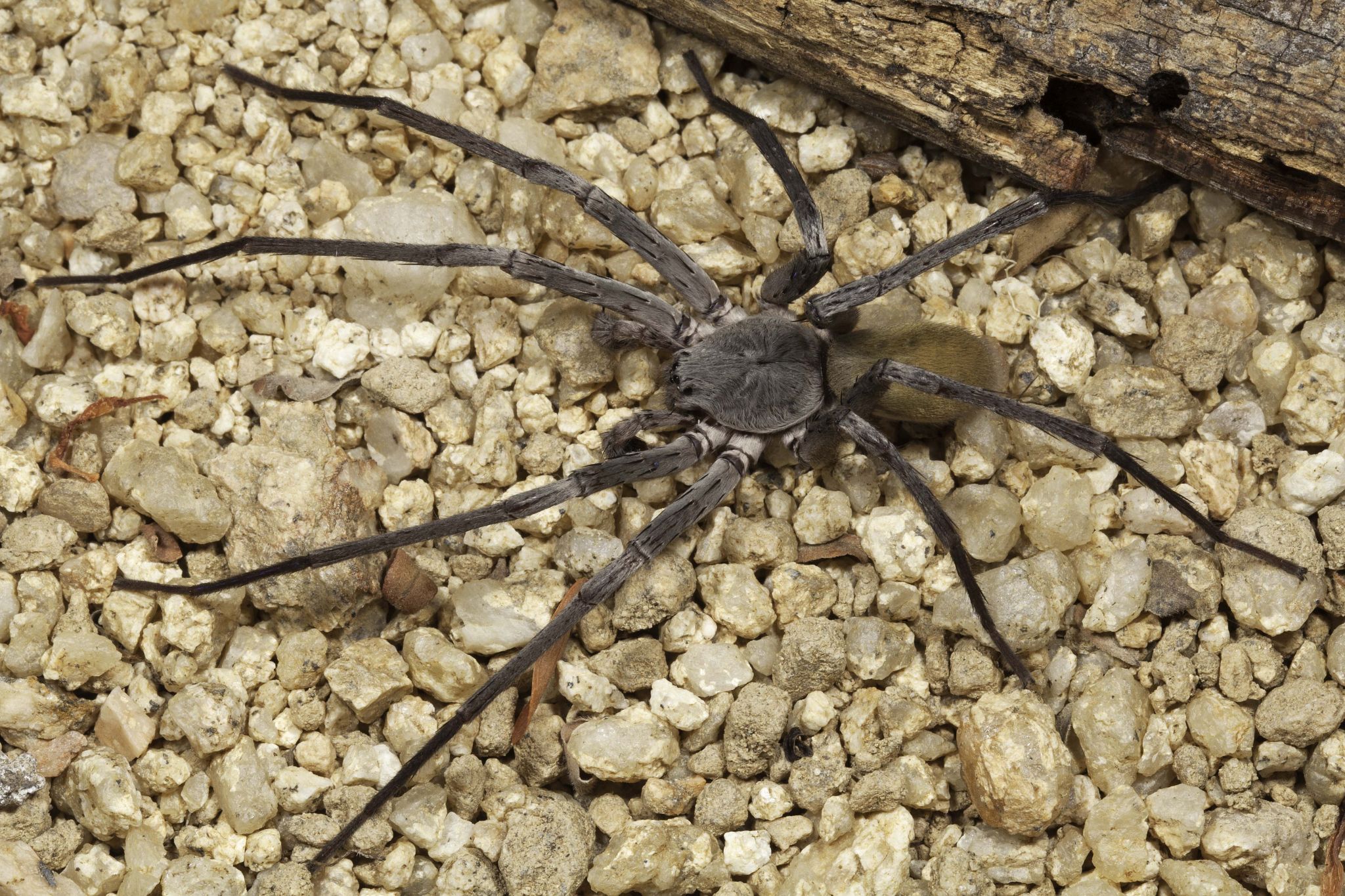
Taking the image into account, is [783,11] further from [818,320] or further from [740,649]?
[740,649]

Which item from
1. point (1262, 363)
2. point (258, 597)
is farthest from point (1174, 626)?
point (258, 597)

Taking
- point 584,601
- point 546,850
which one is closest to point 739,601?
point 584,601

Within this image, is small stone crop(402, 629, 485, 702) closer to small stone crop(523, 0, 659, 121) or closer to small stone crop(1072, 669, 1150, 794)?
small stone crop(1072, 669, 1150, 794)

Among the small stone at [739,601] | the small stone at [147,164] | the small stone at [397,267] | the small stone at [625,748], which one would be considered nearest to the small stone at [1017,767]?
the small stone at [739,601]

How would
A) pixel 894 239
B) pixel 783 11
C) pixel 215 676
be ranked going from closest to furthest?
pixel 215 676
pixel 783 11
pixel 894 239

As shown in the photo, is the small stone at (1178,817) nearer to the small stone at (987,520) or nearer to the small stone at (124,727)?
the small stone at (987,520)

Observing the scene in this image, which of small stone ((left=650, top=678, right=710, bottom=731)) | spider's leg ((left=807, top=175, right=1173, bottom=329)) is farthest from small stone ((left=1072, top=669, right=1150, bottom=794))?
spider's leg ((left=807, top=175, right=1173, bottom=329))
